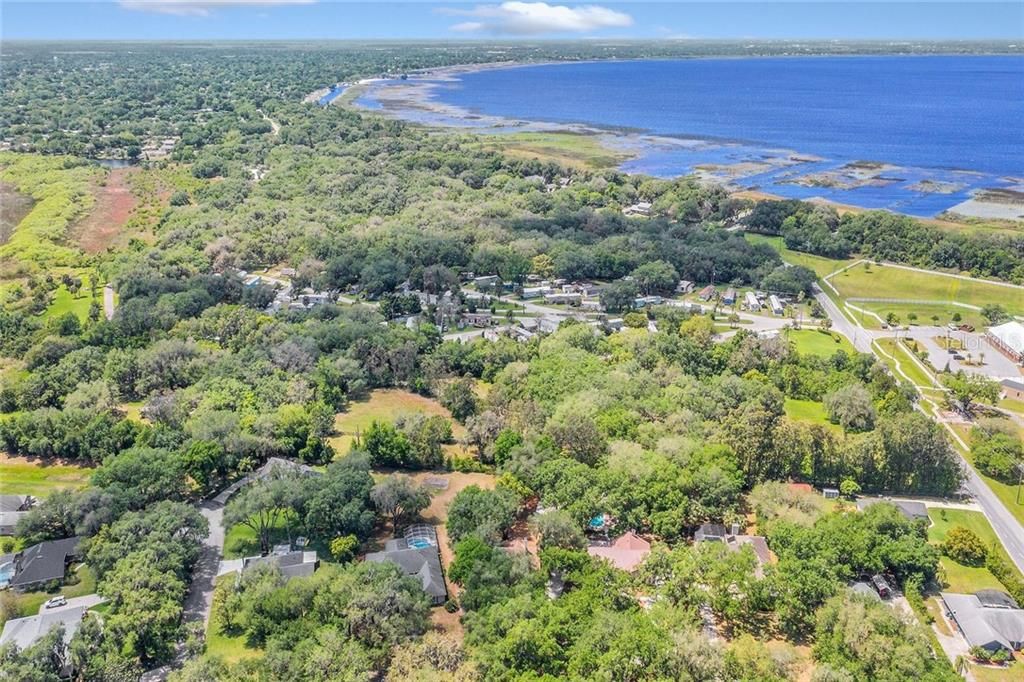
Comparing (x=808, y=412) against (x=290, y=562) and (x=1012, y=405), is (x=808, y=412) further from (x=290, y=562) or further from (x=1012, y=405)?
(x=290, y=562)

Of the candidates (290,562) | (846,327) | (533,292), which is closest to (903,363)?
(846,327)

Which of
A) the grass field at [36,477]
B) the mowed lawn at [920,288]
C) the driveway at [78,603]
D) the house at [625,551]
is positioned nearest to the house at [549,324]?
the house at [625,551]

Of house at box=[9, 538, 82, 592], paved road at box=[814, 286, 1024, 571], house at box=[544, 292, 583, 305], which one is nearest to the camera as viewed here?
house at box=[9, 538, 82, 592]

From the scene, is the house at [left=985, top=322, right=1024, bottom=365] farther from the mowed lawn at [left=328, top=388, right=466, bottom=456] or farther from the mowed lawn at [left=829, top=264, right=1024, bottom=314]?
the mowed lawn at [left=328, top=388, right=466, bottom=456]

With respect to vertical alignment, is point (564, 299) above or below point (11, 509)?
above

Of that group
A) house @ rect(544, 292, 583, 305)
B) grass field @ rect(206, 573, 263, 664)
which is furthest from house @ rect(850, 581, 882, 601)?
house @ rect(544, 292, 583, 305)

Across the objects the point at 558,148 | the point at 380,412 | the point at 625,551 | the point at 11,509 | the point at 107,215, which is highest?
the point at 558,148
